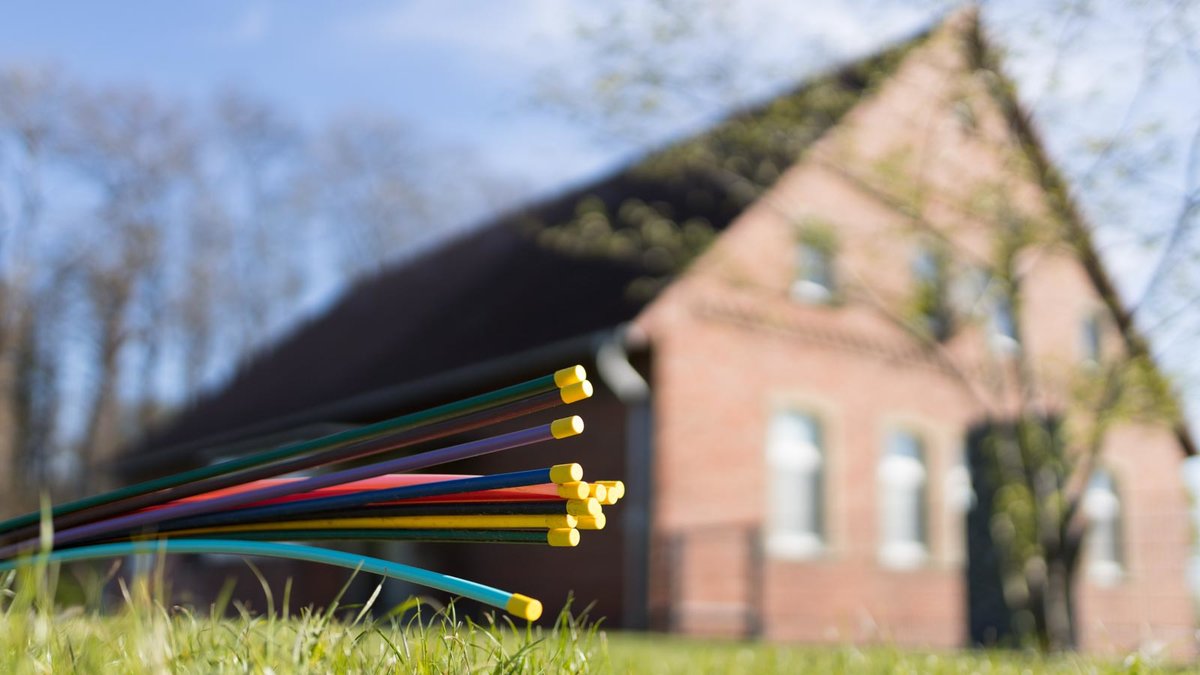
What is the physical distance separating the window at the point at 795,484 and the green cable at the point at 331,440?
41.1ft

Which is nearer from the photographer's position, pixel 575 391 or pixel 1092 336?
pixel 575 391

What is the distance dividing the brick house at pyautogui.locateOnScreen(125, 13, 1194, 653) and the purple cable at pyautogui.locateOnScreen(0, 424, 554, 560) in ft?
30.6

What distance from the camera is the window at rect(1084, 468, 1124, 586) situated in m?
20.1

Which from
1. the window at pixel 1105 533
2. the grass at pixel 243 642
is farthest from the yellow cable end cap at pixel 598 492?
the window at pixel 1105 533

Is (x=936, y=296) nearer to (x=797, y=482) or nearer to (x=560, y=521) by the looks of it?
(x=797, y=482)

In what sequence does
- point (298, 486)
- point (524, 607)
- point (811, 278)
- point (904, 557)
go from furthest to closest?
point (904, 557) → point (811, 278) → point (298, 486) → point (524, 607)

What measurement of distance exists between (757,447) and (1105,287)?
441cm

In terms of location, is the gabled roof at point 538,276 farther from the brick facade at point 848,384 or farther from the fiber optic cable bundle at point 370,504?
the fiber optic cable bundle at point 370,504

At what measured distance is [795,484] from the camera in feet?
51.1

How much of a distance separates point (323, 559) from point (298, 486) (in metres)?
0.19

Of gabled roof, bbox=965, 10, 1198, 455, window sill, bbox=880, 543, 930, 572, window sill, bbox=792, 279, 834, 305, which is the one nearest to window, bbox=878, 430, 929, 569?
window sill, bbox=880, 543, 930, 572

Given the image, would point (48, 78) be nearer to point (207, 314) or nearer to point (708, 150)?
point (207, 314)

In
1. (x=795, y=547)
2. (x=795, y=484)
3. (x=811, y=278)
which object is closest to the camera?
(x=795, y=547)

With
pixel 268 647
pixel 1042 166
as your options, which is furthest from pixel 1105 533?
pixel 268 647
